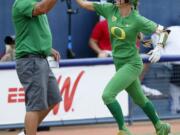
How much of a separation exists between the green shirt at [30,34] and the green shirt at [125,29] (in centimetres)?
99

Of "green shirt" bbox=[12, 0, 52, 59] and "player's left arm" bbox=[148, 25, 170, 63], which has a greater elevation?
"green shirt" bbox=[12, 0, 52, 59]

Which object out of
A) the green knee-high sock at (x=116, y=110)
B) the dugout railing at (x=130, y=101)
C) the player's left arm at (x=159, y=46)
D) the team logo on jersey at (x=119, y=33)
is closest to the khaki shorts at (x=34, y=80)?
the green knee-high sock at (x=116, y=110)

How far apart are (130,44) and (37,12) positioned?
143cm

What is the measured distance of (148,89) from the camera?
1005 cm

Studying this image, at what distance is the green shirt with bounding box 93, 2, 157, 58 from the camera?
7734 mm

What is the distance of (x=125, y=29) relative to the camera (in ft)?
25.5

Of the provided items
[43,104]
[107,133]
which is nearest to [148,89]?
[107,133]

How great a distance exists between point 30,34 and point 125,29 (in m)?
1.24

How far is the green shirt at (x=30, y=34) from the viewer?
7070 mm

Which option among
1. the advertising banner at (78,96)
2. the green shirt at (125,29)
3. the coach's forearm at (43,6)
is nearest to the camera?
the coach's forearm at (43,6)

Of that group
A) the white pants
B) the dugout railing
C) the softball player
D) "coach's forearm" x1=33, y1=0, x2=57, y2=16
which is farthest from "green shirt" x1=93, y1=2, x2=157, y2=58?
the white pants

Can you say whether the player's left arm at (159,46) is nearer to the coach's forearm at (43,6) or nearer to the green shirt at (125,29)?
the green shirt at (125,29)

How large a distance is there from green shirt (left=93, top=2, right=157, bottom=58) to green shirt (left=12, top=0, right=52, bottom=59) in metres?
0.99

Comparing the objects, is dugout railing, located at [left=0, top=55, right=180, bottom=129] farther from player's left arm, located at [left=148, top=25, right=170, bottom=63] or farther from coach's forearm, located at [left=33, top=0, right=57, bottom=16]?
coach's forearm, located at [left=33, top=0, right=57, bottom=16]
